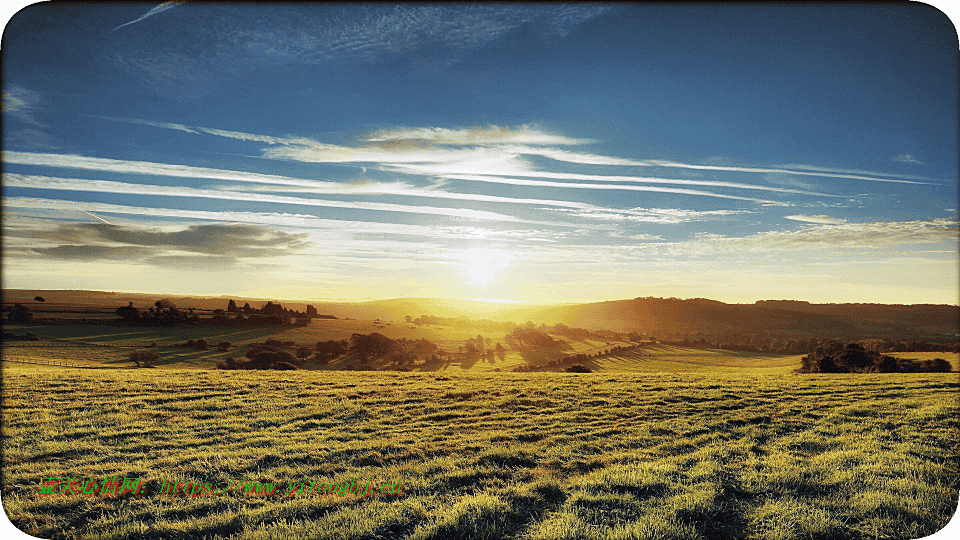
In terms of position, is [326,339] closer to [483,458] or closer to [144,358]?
[144,358]

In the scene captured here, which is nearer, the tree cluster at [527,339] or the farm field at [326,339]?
the farm field at [326,339]

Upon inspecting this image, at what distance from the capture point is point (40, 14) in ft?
24.4

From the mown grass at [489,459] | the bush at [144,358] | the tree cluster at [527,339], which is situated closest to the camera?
the mown grass at [489,459]

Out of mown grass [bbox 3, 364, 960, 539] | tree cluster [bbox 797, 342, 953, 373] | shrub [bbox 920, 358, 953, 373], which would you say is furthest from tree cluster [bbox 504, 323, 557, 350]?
mown grass [bbox 3, 364, 960, 539]

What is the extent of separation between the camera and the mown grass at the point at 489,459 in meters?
5.89

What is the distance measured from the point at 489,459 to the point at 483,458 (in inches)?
5.5

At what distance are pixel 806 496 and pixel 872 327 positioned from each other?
68.9 meters

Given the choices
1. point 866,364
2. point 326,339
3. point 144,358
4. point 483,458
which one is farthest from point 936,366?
point 144,358

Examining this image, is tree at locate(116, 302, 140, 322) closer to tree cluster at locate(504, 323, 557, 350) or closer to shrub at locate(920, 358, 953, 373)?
tree cluster at locate(504, 323, 557, 350)

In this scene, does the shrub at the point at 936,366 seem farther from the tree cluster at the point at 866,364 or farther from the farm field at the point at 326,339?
the farm field at the point at 326,339

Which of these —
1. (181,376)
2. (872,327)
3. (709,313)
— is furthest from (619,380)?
(709,313)

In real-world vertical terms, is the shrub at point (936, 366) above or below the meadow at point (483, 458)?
below

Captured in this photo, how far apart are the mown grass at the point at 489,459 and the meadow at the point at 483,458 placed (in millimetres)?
45

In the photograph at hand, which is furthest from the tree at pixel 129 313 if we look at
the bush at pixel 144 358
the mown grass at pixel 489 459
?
the mown grass at pixel 489 459
